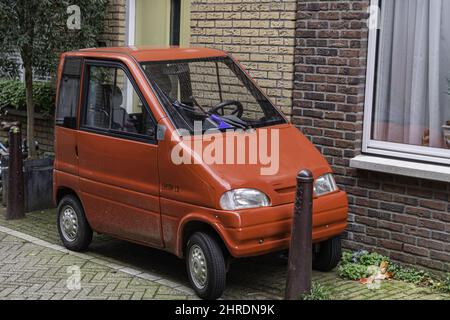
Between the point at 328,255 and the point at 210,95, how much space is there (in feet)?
5.95

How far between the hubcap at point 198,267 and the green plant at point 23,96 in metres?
5.42

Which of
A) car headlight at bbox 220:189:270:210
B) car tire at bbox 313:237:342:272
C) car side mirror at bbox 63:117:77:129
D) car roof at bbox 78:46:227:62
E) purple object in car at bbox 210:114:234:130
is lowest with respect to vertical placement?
car tire at bbox 313:237:342:272

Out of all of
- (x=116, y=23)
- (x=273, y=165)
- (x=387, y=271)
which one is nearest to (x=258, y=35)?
(x=273, y=165)

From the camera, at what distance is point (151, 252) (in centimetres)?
757

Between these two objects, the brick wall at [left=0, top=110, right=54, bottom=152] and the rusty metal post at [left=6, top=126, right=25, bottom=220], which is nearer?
the rusty metal post at [left=6, top=126, right=25, bottom=220]

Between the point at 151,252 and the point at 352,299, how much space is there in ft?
7.82

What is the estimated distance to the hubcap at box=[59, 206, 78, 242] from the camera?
742cm

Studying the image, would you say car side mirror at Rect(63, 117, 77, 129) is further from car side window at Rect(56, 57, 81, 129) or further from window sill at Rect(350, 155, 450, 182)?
window sill at Rect(350, 155, 450, 182)

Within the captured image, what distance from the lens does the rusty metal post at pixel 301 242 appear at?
554cm

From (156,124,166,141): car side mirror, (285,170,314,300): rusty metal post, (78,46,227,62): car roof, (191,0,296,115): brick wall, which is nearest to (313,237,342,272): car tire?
(285,170,314,300): rusty metal post

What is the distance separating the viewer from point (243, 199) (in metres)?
5.75

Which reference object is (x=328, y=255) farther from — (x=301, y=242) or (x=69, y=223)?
(x=69, y=223)

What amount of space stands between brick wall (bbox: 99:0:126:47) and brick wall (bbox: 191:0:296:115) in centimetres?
148
